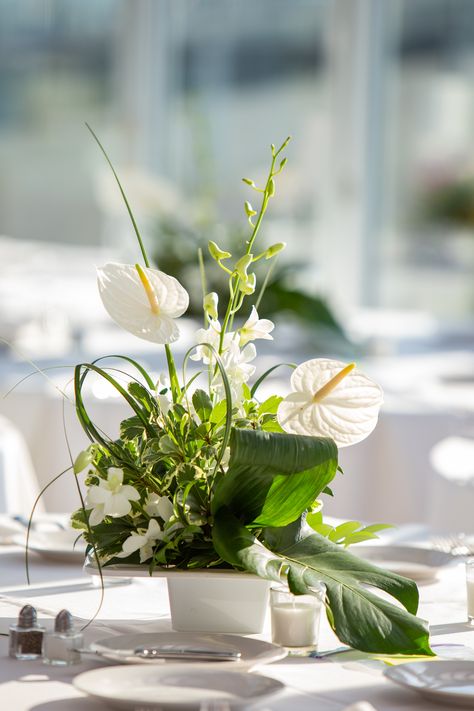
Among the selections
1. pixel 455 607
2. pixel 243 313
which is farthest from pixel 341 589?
pixel 243 313

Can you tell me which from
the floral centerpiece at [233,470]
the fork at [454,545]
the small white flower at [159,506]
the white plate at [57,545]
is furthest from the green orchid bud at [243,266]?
the fork at [454,545]

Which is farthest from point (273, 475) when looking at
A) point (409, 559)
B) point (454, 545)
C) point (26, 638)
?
point (454, 545)

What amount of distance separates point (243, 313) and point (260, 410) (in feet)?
7.61

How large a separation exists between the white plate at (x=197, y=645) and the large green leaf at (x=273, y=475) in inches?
4.3

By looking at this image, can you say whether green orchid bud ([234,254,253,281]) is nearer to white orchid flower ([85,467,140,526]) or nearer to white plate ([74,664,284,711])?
white orchid flower ([85,467,140,526])

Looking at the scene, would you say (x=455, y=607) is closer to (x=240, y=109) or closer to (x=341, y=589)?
(x=341, y=589)

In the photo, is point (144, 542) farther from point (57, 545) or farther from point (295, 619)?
point (57, 545)

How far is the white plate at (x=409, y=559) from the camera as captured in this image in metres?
1.46

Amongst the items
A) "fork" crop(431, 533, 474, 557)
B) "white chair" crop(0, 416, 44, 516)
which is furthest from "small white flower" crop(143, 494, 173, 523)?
"white chair" crop(0, 416, 44, 516)

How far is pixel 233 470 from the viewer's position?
1.05 meters

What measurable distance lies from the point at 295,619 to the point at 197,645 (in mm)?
93

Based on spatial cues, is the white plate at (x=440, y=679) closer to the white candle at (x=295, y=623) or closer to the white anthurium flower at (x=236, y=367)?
the white candle at (x=295, y=623)

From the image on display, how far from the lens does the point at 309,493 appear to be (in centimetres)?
108

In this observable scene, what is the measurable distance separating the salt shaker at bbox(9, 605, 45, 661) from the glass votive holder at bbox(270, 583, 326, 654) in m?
0.21
